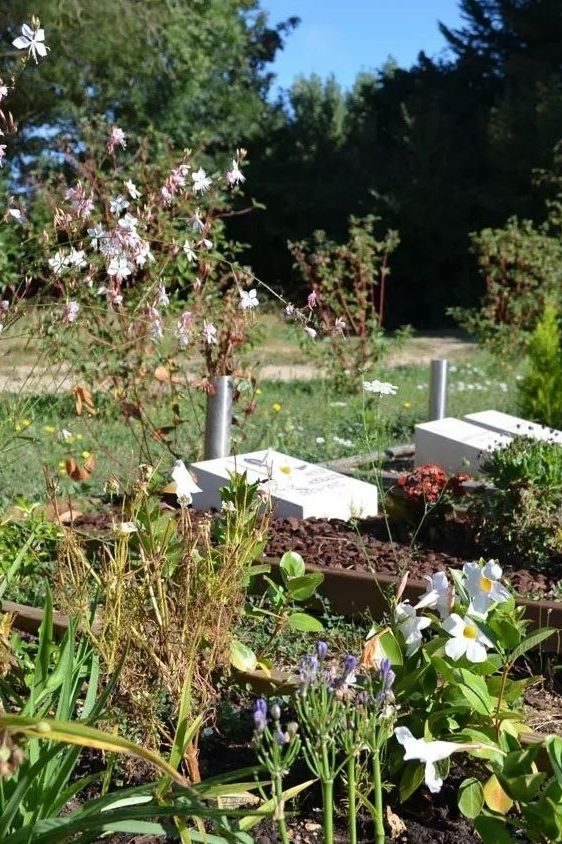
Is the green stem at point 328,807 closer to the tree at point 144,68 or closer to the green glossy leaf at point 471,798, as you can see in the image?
the green glossy leaf at point 471,798

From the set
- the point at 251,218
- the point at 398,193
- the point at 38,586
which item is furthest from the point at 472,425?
the point at 251,218

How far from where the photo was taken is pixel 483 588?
2422 mm

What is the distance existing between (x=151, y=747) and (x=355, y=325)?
27.4 feet

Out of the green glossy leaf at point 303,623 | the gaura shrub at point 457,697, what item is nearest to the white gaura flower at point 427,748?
the gaura shrub at point 457,697

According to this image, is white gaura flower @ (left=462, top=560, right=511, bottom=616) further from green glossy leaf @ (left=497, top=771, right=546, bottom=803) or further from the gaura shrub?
green glossy leaf @ (left=497, top=771, right=546, bottom=803)

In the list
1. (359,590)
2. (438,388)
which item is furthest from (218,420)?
(438,388)

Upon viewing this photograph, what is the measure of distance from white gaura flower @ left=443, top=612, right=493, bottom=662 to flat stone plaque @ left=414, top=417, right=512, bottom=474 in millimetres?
3609

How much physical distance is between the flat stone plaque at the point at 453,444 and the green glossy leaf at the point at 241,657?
328 cm

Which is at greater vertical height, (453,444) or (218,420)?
(218,420)

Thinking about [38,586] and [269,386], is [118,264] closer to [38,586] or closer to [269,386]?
[38,586]

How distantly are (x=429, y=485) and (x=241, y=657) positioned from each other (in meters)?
1.85

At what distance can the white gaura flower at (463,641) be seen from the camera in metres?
2.28

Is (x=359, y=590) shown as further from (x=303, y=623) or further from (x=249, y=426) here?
(x=249, y=426)

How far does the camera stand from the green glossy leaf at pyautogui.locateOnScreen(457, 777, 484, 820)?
218cm
